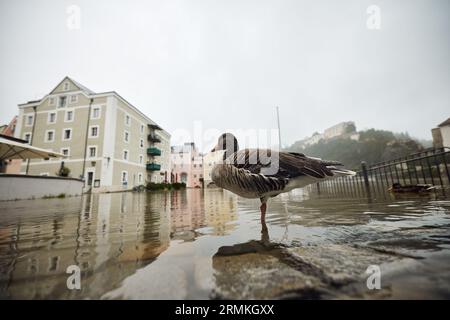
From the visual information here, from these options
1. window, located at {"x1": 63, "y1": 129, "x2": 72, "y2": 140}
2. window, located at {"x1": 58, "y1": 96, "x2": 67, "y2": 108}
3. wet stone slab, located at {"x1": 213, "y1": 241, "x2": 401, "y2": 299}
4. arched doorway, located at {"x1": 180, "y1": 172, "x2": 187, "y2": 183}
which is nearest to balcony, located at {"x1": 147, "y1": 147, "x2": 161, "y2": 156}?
window, located at {"x1": 63, "y1": 129, "x2": 72, "y2": 140}

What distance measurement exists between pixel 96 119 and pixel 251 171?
97.9 ft

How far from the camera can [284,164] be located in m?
2.80

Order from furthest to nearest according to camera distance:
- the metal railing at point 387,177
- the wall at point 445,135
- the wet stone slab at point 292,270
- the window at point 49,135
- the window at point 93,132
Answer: the wall at point 445,135 < the window at point 49,135 < the window at point 93,132 < the metal railing at point 387,177 < the wet stone slab at point 292,270

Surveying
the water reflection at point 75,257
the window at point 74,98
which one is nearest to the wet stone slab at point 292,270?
the water reflection at point 75,257

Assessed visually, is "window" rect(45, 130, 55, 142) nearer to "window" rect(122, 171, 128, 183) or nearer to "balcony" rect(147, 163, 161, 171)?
"window" rect(122, 171, 128, 183)

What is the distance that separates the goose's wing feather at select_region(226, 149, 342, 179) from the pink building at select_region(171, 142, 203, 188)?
49380 mm

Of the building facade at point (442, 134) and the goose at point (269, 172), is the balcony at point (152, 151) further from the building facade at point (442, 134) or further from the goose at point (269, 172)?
the building facade at point (442, 134)

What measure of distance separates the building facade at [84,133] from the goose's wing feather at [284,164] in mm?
26237

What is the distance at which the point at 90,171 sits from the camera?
2464cm

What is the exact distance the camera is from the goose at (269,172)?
2795mm

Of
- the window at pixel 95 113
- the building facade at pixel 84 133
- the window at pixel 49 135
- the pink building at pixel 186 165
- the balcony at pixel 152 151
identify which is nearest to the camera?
the building facade at pixel 84 133

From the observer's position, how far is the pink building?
52.3 meters

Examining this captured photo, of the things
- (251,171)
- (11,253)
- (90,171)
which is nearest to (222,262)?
(251,171)
